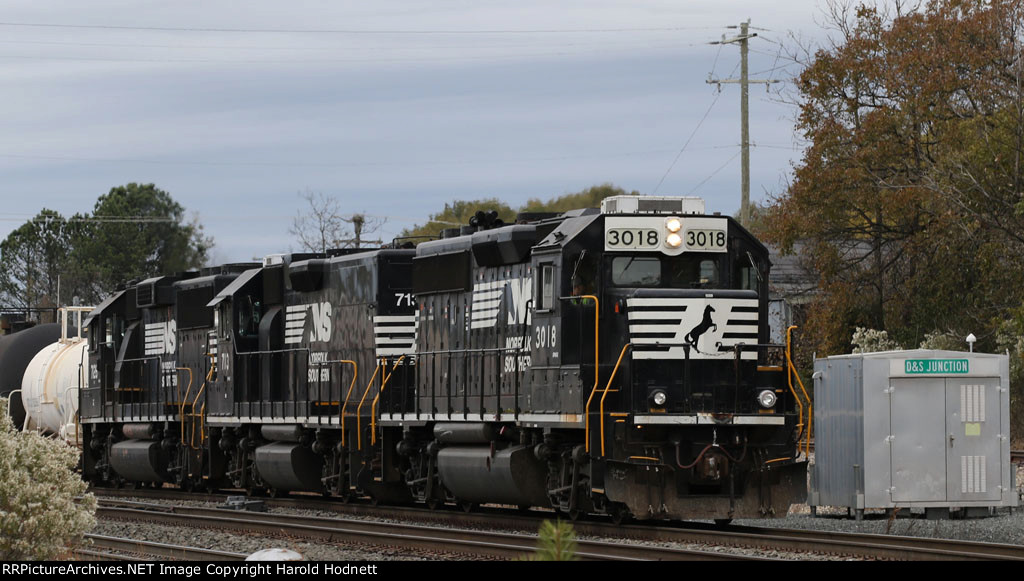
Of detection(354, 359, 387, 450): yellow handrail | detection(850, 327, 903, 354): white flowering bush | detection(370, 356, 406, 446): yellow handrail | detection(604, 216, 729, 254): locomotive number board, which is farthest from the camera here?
detection(850, 327, 903, 354): white flowering bush

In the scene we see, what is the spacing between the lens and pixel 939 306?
35.6 meters

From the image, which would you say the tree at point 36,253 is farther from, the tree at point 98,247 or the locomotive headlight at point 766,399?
the locomotive headlight at point 766,399

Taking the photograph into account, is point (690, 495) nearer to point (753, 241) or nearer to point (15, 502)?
point (753, 241)

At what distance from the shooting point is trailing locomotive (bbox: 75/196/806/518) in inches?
614

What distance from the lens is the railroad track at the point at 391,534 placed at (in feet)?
42.9

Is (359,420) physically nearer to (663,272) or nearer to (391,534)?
(391,534)

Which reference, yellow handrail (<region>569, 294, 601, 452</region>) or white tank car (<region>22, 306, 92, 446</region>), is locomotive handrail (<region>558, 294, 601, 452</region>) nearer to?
yellow handrail (<region>569, 294, 601, 452</region>)

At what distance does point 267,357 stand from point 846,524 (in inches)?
414

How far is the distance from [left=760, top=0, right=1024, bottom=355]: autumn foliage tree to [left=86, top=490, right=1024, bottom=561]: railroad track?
17.0 m

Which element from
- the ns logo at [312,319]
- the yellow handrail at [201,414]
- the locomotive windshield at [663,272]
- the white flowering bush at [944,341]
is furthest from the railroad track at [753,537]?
the white flowering bush at [944,341]

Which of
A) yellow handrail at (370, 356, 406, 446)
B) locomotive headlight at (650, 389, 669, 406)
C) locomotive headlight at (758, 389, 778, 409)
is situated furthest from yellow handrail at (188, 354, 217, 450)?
locomotive headlight at (758, 389, 778, 409)

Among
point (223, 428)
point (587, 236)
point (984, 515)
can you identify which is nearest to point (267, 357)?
point (223, 428)

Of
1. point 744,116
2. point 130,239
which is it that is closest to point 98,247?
point 130,239

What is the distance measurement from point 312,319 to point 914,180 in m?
17.7
